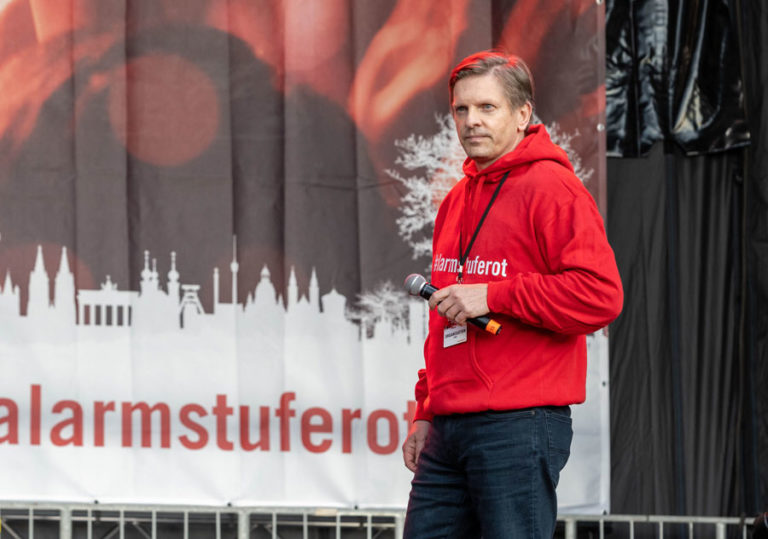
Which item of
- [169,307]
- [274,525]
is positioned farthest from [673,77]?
[274,525]

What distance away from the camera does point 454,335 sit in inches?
95.0

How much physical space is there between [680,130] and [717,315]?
0.76 m

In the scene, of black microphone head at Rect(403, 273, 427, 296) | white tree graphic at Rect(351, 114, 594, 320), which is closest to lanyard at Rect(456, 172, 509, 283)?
black microphone head at Rect(403, 273, 427, 296)

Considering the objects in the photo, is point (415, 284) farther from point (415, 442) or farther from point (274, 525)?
point (274, 525)

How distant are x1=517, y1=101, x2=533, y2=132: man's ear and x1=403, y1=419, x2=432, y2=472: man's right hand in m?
0.81

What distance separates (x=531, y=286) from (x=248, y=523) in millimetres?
2179

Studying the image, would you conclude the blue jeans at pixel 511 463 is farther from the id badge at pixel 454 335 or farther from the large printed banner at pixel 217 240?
the large printed banner at pixel 217 240

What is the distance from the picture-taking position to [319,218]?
3980 millimetres

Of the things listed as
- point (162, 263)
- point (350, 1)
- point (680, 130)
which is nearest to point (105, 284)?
point (162, 263)

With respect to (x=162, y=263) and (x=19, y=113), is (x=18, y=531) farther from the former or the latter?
(x=19, y=113)

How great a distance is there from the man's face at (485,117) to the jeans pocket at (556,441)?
2.14ft

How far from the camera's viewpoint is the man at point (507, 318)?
7.41 ft

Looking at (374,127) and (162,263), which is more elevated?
(374,127)

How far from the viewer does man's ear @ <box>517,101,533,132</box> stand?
2465mm
